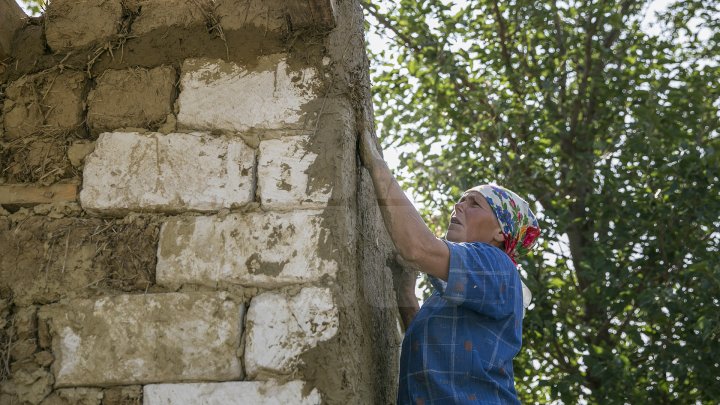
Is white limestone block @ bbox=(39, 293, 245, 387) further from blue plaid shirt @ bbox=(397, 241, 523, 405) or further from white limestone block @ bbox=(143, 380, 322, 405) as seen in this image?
blue plaid shirt @ bbox=(397, 241, 523, 405)

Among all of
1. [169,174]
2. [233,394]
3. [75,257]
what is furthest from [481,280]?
[75,257]

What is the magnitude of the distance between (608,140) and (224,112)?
15.6 ft

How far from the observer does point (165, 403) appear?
2.38 metres

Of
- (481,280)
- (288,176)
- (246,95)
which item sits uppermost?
(246,95)

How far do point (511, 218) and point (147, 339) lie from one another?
132cm

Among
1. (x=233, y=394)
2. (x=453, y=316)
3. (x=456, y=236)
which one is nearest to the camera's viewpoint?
(x=233, y=394)

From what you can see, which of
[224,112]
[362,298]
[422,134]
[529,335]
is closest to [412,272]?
[362,298]

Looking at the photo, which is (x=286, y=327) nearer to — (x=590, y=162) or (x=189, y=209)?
(x=189, y=209)

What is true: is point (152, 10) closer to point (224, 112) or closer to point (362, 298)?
point (224, 112)

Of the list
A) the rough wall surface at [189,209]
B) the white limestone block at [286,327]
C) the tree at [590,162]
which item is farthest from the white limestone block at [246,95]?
the tree at [590,162]

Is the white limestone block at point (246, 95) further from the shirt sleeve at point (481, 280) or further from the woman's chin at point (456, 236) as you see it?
the woman's chin at point (456, 236)

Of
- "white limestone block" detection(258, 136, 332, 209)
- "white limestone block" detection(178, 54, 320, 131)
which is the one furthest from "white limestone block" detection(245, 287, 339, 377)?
"white limestone block" detection(178, 54, 320, 131)

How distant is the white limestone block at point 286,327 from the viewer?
2.38 meters

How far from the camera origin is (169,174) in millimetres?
2619
